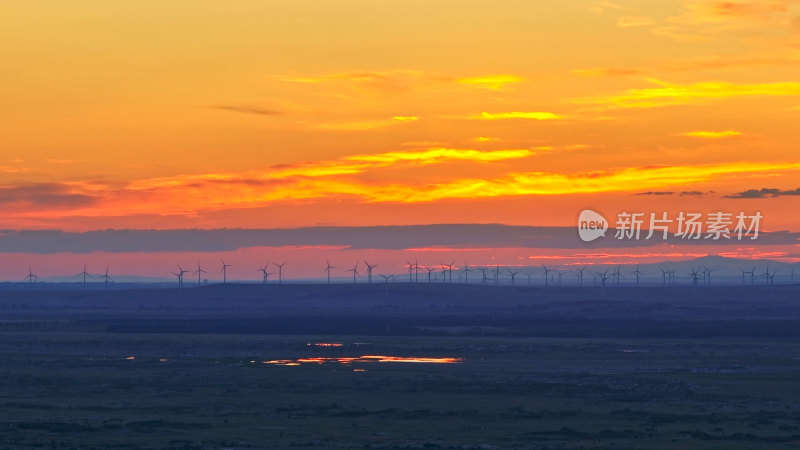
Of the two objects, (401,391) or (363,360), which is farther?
(363,360)

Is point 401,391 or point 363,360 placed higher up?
point 363,360

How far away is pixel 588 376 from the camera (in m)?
94.9

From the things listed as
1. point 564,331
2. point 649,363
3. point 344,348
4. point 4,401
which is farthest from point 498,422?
point 564,331

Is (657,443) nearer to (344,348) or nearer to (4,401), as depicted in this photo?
(4,401)

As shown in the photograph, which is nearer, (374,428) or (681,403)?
(374,428)

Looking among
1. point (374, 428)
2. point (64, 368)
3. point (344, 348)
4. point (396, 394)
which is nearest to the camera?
point (374, 428)

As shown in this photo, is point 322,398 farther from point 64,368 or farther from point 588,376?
point 64,368

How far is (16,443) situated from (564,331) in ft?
378

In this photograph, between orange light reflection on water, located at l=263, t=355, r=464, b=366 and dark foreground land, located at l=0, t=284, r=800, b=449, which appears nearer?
dark foreground land, located at l=0, t=284, r=800, b=449

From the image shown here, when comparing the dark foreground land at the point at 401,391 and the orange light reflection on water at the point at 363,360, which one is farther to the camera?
the orange light reflection on water at the point at 363,360

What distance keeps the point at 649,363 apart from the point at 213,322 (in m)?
105

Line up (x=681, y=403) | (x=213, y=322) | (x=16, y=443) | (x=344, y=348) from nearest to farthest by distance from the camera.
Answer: (x=16, y=443), (x=681, y=403), (x=344, y=348), (x=213, y=322)

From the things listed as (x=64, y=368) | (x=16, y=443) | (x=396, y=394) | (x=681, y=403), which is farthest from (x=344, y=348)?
(x=16, y=443)

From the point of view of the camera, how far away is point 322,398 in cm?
8106
